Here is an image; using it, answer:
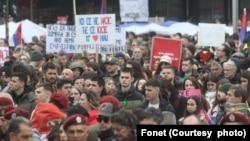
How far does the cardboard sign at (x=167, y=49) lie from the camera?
16562 mm

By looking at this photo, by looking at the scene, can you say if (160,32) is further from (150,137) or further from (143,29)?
(150,137)

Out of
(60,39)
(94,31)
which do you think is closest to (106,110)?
(94,31)

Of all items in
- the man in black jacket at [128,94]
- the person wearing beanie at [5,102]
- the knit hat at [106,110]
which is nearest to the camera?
the knit hat at [106,110]

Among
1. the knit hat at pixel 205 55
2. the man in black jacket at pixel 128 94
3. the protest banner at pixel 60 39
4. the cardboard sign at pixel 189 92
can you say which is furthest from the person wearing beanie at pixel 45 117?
the protest banner at pixel 60 39

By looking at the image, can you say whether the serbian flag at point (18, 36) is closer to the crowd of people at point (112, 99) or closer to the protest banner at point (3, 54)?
the protest banner at point (3, 54)

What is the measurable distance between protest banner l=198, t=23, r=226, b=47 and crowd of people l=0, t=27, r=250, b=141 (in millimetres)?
3161

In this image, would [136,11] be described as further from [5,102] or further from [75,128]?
[75,128]

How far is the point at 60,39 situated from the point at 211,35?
3.40m

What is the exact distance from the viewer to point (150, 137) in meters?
7.12

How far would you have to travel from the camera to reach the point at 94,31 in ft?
59.5

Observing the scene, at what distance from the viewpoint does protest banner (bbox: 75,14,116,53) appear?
18000 mm

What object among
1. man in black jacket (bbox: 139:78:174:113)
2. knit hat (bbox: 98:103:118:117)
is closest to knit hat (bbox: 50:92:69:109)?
man in black jacket (bbox: 139:78:174:113)

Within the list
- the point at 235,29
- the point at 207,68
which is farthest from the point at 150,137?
the point at 235,29

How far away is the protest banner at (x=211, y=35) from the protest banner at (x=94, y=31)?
11.8ft
